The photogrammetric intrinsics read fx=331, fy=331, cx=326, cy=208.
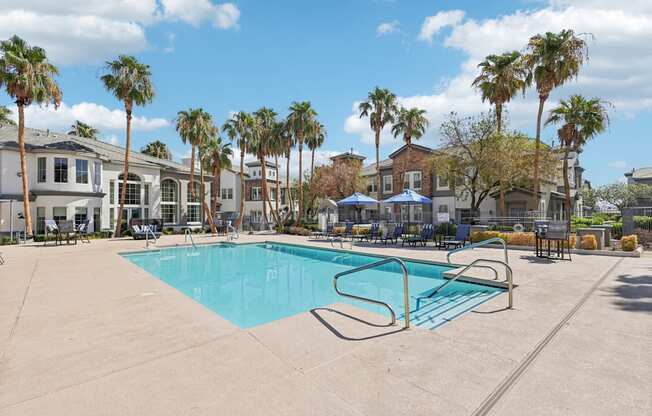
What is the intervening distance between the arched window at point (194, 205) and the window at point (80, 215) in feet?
33.5

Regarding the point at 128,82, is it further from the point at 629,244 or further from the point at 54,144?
the point at 629,244

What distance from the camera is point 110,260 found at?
12164mm

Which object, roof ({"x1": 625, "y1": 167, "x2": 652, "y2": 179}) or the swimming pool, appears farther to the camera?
roof ({"x1": 625, "y1": 167, "x2": 652, "y2": 179})

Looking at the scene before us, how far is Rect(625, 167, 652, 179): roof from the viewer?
157ft

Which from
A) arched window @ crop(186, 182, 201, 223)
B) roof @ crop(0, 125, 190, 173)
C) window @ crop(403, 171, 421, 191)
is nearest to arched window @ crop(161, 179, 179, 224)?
arched window @ crop(186, 182, 201, 223)

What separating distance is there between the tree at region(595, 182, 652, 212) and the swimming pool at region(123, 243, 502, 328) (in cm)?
4180

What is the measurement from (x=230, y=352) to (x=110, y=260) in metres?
10.7

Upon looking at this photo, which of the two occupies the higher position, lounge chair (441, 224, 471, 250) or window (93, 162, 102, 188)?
window (93, 162, 102, 188)

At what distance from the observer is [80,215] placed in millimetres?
25344

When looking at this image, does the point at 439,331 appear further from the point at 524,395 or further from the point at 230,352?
the point at 230,352

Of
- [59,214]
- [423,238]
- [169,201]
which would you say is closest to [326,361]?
[423,238]

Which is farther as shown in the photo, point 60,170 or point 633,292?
point 60,170

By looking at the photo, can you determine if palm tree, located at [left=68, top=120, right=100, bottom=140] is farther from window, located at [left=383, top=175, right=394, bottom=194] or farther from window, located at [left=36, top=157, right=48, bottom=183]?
window, located at [left=383, top=175, right=394, bottom=194]

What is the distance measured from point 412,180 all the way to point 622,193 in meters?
29.5
